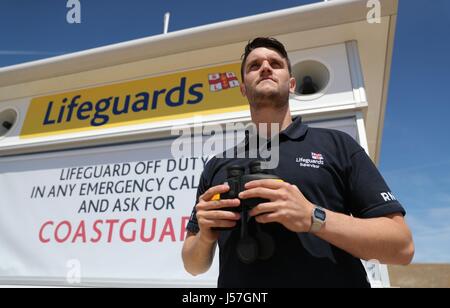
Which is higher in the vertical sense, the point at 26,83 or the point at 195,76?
the point at 26,83

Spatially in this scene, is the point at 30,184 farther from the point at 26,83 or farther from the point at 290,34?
the point at 290,34

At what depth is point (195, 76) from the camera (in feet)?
7.64

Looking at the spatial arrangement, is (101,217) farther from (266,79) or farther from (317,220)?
(317,220)

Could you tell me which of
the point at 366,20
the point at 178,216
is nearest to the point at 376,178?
the point at 178,216

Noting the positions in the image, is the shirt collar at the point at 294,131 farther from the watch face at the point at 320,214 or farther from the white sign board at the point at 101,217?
the white sign board at the point at 101,217

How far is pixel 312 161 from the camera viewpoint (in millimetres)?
853

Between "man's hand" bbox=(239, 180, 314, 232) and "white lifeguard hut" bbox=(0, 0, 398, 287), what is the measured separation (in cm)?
123

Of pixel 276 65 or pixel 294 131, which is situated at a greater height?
pixel 276 65

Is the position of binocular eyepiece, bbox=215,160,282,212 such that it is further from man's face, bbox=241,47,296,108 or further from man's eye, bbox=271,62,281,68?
man's eye, bbox=271,62,281,68

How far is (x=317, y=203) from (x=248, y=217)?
0.73ft

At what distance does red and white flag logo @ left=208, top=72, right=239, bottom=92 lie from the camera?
218 centimetres

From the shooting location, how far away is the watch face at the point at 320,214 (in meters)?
0.66

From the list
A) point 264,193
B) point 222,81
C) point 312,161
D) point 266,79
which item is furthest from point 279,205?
point 222,81
